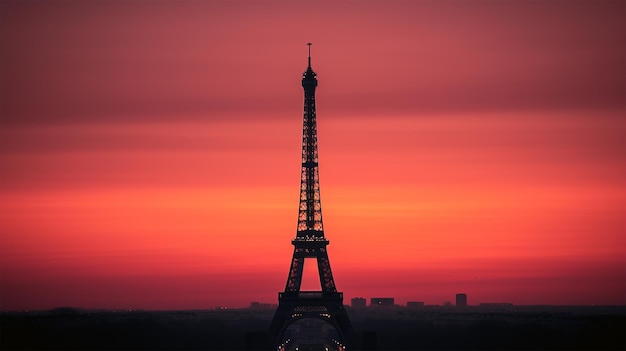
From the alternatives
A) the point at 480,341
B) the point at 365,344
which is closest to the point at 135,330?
the point at 365,344

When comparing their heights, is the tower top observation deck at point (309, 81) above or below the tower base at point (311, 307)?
above

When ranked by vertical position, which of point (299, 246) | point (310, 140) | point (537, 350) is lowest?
point (537, 350)

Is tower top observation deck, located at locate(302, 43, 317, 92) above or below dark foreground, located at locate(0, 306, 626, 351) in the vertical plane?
above

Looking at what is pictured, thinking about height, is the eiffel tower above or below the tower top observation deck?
below

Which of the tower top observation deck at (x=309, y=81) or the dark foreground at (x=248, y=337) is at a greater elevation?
the tower top observation deck at (x=309, y=81)

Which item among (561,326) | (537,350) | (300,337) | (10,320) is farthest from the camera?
(300,337)

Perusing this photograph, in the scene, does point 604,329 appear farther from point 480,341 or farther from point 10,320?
point 10,320

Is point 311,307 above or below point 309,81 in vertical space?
below

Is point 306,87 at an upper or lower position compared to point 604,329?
upper
